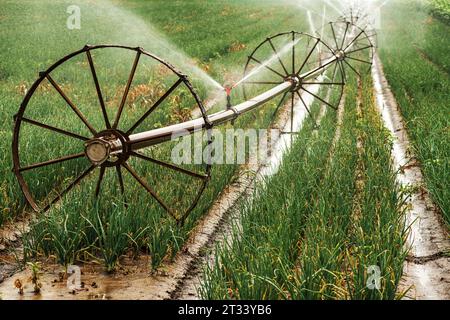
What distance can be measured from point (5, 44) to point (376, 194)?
1137 cm

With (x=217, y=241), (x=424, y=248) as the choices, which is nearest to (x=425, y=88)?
(x=424, y=248)

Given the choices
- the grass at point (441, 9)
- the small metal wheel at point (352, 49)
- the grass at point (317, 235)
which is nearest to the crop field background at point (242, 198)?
the grass at point (317, 235)

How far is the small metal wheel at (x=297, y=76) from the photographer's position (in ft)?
22.3

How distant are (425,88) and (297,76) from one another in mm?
3737

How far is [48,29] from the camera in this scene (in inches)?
631

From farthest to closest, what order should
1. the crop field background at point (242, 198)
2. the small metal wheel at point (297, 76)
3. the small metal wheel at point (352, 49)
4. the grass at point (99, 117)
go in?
the small metal wheel at point (352, 49)
the small metal wheel at point (297, 76)
the grass at point (99, 117)
the crop field background at point (242, 198)

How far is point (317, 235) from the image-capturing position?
125 inches

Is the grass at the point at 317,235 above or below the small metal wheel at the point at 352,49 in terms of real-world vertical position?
below

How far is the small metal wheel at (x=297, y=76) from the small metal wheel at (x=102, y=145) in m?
1.38

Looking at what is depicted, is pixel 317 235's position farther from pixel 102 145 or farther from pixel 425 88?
pixel 425 88

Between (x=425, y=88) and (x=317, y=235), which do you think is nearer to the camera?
(x=317, y=235)

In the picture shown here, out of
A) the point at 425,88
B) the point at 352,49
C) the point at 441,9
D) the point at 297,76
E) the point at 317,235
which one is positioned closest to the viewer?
the point at 317,235

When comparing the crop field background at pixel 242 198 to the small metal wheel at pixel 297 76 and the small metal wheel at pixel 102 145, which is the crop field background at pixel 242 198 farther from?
the small metal wheel at pixel 297 76

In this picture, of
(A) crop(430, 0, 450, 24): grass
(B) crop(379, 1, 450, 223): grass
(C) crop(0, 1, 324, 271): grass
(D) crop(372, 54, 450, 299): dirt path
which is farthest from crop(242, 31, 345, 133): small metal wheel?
(A) crop(430, 0, 450, 24): grass
